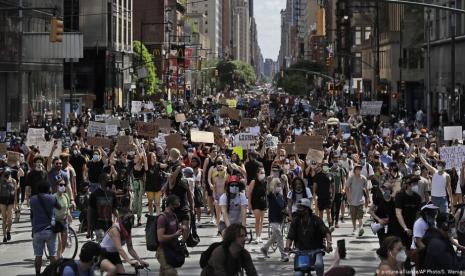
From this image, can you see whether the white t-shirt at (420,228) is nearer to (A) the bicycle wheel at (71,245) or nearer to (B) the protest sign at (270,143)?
(A) the bicycle wheel at (71,245)

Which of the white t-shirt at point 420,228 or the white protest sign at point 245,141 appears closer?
the white t-shirt at point 420,228

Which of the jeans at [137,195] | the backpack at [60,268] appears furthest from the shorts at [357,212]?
the backpack at [60,268]

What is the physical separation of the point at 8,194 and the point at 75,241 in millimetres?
2246

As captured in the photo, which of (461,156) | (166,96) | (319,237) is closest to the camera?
(319,237)

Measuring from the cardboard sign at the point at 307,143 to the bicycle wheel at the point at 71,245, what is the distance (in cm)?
945

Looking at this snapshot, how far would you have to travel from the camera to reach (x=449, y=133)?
25.0 meters

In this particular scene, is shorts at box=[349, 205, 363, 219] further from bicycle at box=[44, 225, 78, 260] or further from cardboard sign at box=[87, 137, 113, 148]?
cardboard sign at box=[87, 137, 113, 148]

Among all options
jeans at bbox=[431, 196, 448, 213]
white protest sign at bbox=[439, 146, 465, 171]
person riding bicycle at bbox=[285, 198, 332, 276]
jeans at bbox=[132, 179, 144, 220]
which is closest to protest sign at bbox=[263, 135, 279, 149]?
jeans at bbox=[132, 179, 144, 220]

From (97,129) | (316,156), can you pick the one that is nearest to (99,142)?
(97,129)

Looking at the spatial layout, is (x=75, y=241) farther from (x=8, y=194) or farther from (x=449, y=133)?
(x=449, y=133)

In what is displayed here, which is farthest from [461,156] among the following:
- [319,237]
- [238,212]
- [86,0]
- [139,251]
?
[86,0]

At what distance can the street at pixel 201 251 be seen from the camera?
16.3 m

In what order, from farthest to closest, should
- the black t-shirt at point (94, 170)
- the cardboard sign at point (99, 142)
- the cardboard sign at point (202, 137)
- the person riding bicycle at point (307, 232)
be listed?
the cardboard sign at point (202, 137), the cardboard sign at point (99, 142), the black t-shirt at point (94, 170), the person riding bicycle at point (307, 232)

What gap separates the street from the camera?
16281 millimetres
